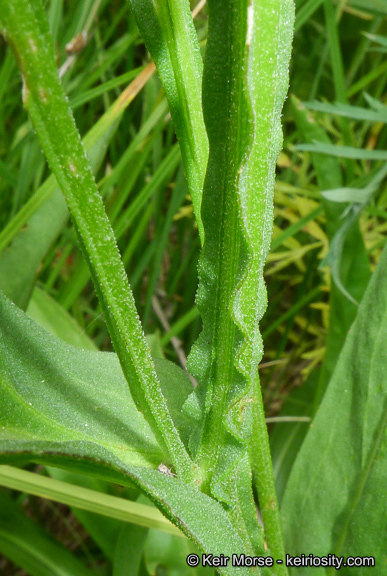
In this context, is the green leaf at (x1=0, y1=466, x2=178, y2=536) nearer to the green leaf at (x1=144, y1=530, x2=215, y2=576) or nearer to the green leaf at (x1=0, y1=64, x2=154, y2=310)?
the green leaf at (x1=144, y1=530, x2=215, y2=576)

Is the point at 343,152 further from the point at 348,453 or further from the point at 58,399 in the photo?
the point at 58,399

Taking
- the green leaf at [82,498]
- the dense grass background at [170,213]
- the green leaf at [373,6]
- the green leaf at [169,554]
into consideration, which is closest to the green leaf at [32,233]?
the dense grass background at [170,213]

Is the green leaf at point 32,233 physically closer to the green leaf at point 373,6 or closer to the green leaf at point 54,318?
the green leaf at point 54,318

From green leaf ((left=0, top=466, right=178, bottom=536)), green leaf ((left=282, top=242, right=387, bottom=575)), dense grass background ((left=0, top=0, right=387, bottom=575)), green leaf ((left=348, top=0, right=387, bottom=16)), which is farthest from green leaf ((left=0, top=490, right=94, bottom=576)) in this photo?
green leaf ((left=348, top=0, right=387, bottom=16))

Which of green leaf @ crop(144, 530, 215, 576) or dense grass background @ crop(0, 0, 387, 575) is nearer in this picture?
green leaf @ crop(144, 530, 215, 576)

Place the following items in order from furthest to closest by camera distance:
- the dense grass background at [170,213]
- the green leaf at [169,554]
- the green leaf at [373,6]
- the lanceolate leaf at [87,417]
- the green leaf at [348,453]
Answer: the green leaf at [373,6], the dense grass background at [170,213], the green leaf at [169,554], the green leaf at [348,453], the lanceolate leaf at [87,417]

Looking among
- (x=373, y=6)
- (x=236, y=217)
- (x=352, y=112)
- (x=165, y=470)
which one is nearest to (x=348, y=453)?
(x=165, y=470)
